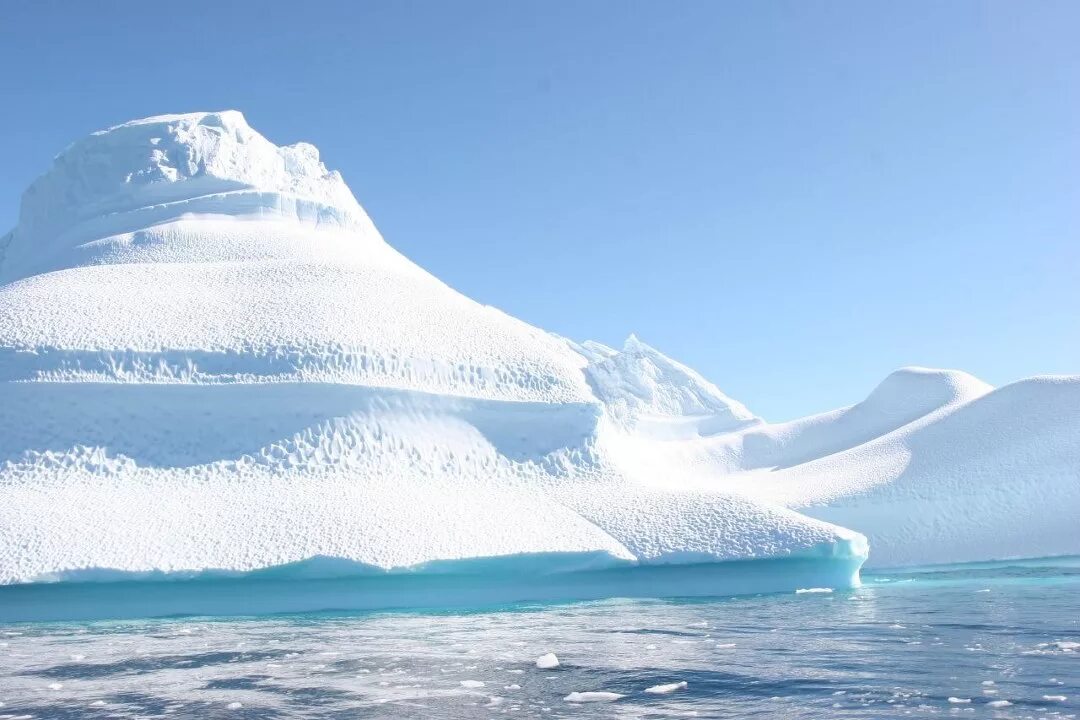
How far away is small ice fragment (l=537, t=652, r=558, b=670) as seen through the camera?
304 inches

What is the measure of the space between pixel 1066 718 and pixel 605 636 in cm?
588

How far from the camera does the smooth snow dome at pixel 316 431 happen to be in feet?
51.7

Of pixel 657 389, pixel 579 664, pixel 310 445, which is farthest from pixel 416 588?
pixel 657 389

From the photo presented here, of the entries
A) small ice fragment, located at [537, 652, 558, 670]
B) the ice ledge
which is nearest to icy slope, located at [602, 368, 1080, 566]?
the ice ledge

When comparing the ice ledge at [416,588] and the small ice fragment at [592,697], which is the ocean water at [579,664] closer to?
the small ice fragment at [592,697]

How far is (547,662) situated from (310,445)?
39.2 ft

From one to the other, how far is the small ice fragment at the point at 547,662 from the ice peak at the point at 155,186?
84.1 ft

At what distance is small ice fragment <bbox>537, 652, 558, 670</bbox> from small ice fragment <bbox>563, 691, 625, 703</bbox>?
1.38 metres

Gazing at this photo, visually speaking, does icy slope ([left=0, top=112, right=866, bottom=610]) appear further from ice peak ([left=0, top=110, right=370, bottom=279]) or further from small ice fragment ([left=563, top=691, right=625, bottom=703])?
small ice fragment ([left=563, top=691, right=625, bottom=703])

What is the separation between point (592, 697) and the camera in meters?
6.28

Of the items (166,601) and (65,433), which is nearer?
(166,601)

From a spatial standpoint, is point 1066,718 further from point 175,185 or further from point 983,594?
point 175,185

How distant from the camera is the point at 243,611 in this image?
1528 centimetres

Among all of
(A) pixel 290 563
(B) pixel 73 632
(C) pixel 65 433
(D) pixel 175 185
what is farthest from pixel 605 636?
(D) pixel 175 185
